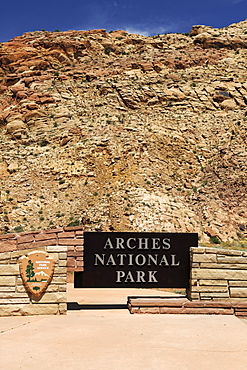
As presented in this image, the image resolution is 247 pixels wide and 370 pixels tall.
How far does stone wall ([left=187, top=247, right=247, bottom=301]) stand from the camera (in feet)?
44.5

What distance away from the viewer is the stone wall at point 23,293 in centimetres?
1273

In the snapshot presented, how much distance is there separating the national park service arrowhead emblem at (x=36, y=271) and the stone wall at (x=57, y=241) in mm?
525

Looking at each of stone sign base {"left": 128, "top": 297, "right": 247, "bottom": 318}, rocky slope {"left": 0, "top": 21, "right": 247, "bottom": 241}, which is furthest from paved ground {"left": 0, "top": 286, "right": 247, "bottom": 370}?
A: rocky slope {"left": 0, "top": 21, "right": 247, "bottom": 241}

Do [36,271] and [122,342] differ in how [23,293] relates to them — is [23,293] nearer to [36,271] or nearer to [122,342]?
[36,271]

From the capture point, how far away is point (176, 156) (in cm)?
4444

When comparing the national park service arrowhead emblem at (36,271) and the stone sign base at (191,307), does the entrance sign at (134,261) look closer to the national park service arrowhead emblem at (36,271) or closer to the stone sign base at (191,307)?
the stone sign base at (191,307)

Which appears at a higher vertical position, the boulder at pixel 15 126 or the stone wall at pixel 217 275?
the boulder at pixel 15 126

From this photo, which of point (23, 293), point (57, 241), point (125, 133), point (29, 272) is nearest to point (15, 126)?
point (125, 133)

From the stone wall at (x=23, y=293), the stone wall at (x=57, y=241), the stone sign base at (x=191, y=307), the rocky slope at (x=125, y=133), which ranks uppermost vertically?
the rocky slope at (x=125, y=133)

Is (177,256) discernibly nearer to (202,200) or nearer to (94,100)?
(202,200)

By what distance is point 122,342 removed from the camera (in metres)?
9.46

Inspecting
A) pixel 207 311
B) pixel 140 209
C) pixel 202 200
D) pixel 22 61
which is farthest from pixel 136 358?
pixel 22 61

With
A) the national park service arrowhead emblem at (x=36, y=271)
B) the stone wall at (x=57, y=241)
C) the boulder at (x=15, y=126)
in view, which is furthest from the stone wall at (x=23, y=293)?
the boulder at (x=15, y=126)

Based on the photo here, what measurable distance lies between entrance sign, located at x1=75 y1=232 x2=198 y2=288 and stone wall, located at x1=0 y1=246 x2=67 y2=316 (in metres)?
0.95
